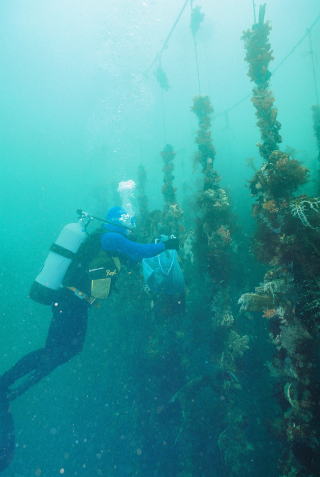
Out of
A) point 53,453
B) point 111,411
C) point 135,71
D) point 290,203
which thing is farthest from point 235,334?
point 135,71

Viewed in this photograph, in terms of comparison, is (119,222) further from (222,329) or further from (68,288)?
(222,329)

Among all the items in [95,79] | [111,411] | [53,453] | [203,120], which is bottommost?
[53,453]

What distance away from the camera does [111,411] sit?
27.3ft

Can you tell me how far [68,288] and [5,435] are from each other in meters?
3.19

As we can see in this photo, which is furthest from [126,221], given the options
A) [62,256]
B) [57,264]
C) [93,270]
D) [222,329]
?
[222,329]

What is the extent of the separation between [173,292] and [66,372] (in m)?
8.29

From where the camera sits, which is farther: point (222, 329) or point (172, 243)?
point (222, 329)

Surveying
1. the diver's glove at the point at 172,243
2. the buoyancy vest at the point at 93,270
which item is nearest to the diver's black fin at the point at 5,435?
the buoyancy vest at the point at 93,270

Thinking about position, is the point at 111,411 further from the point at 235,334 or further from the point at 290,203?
the point at 290,203

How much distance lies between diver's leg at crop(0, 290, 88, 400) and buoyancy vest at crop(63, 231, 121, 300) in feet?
1.10

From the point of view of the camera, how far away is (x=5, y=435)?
198 inches

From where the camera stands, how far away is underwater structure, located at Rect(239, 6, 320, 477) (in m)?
3.33

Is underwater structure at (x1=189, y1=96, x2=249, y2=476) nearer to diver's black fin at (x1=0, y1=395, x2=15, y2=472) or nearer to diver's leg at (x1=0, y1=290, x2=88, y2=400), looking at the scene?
diver's leg at (x1=0, y1=290, x2=88, y2=400)

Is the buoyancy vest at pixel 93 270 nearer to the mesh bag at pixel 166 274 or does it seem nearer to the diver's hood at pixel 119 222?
the diver's hood at pixel 119 222
